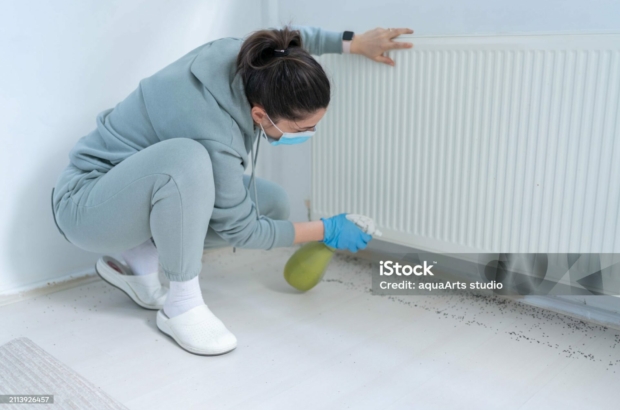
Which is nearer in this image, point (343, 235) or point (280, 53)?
point (280, 53)

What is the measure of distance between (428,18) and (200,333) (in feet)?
2.92

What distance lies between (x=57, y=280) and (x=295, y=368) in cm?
75

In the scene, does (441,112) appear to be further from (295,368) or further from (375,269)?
(295,368)

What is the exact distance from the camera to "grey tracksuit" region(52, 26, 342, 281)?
1.11 m

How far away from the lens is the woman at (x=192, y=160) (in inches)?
42.6

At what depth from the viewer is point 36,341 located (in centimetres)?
118

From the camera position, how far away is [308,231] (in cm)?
129

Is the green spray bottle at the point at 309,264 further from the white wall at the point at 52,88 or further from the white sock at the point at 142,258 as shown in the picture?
the white wall at the point at 52,88

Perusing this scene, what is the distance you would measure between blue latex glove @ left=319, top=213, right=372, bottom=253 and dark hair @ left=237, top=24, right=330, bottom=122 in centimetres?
30

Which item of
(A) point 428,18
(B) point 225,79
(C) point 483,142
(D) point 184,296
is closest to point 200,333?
(D) point 184,296

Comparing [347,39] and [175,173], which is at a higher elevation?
[347,39]

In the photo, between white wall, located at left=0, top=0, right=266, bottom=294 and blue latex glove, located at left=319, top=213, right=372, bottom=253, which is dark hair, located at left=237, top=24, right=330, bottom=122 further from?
white wall, located at left=0, top=0, right=266, bottom=294

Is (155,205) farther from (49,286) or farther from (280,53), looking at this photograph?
(49,286)

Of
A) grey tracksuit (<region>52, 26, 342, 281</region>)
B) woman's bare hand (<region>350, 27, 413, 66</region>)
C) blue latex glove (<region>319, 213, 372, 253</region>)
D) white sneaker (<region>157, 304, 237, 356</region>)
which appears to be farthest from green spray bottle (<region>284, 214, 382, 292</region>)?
woman's bare hand (<region>350, 27, 413, 66</region>)
